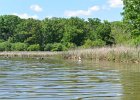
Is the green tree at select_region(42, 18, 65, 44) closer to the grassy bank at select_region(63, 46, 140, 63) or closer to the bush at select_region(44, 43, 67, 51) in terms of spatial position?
the bush at select_region(44, 43, 67, 51)

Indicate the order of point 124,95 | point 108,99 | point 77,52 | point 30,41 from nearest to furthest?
point 108,99
point 124,95
point 77,52
point 30,41

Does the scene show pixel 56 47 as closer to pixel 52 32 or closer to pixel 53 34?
pixel 53 34

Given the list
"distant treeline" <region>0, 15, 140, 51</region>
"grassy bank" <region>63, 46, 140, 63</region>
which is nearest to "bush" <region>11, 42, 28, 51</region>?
"distant treeline" <region>0, 15, 140, 51</region>

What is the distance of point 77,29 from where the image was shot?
9131cm

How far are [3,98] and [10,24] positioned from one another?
359 feet

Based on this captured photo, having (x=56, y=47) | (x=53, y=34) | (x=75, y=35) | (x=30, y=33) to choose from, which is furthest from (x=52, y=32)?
(x=56, y=47)

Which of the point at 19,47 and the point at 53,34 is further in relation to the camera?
the point at 53,34

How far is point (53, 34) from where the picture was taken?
327 ft

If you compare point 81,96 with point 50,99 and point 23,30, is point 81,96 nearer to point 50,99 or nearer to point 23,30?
point 50,99

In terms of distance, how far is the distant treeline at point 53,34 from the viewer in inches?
3359

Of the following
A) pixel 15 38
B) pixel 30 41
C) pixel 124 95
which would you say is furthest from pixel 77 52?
pixel 15 38

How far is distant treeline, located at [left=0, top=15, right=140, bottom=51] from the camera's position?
85312 mm

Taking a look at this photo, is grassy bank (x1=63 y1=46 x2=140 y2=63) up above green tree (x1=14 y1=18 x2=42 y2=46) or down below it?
below

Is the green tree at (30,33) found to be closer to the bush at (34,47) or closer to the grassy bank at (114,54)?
the bush at (34,47)
